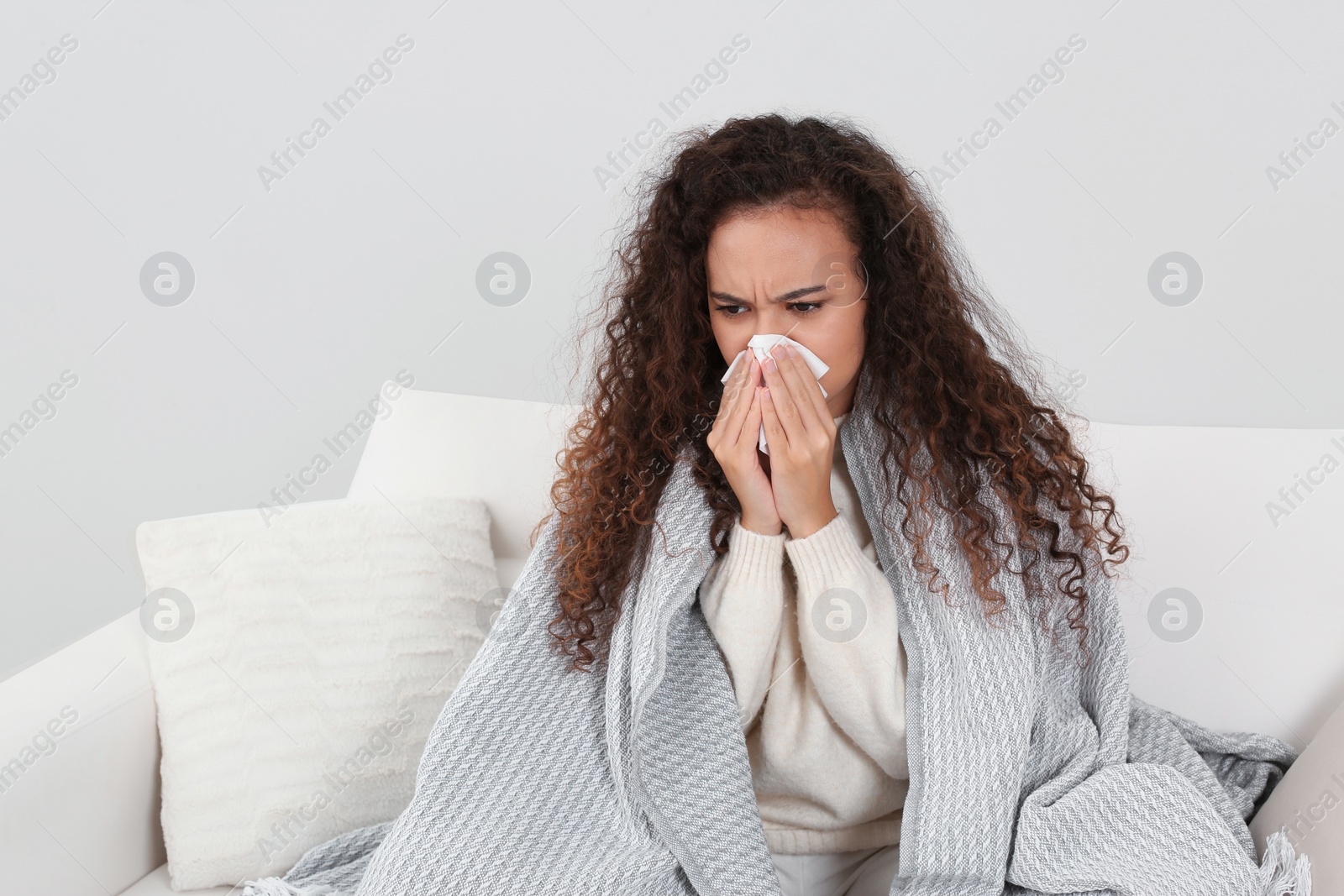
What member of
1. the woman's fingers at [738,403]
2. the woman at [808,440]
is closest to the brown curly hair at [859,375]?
the woman at [808,440]

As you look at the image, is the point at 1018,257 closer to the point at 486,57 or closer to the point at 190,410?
the point at 486,57

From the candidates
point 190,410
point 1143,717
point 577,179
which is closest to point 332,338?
point 190,410

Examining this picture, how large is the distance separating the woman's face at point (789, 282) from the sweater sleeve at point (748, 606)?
25 cm

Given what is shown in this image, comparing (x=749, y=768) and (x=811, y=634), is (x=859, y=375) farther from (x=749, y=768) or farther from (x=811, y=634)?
(x=749, y=768)

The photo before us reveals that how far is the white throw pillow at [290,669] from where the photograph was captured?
1.68 meters

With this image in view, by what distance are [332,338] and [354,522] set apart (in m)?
1.09

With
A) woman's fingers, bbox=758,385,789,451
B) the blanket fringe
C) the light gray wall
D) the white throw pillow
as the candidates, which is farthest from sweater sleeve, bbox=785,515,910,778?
the light gray wall

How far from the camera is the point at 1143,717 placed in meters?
1.64

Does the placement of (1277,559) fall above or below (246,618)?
above

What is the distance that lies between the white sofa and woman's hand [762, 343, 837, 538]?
2.00 ft

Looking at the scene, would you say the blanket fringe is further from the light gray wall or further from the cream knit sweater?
the light gray wall

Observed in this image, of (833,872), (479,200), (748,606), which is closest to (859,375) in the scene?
(748,606)

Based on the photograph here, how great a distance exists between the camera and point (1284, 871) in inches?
54.1

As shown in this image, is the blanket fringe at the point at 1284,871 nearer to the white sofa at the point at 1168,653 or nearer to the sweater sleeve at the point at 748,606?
the white sofa at the point at 1168,653
